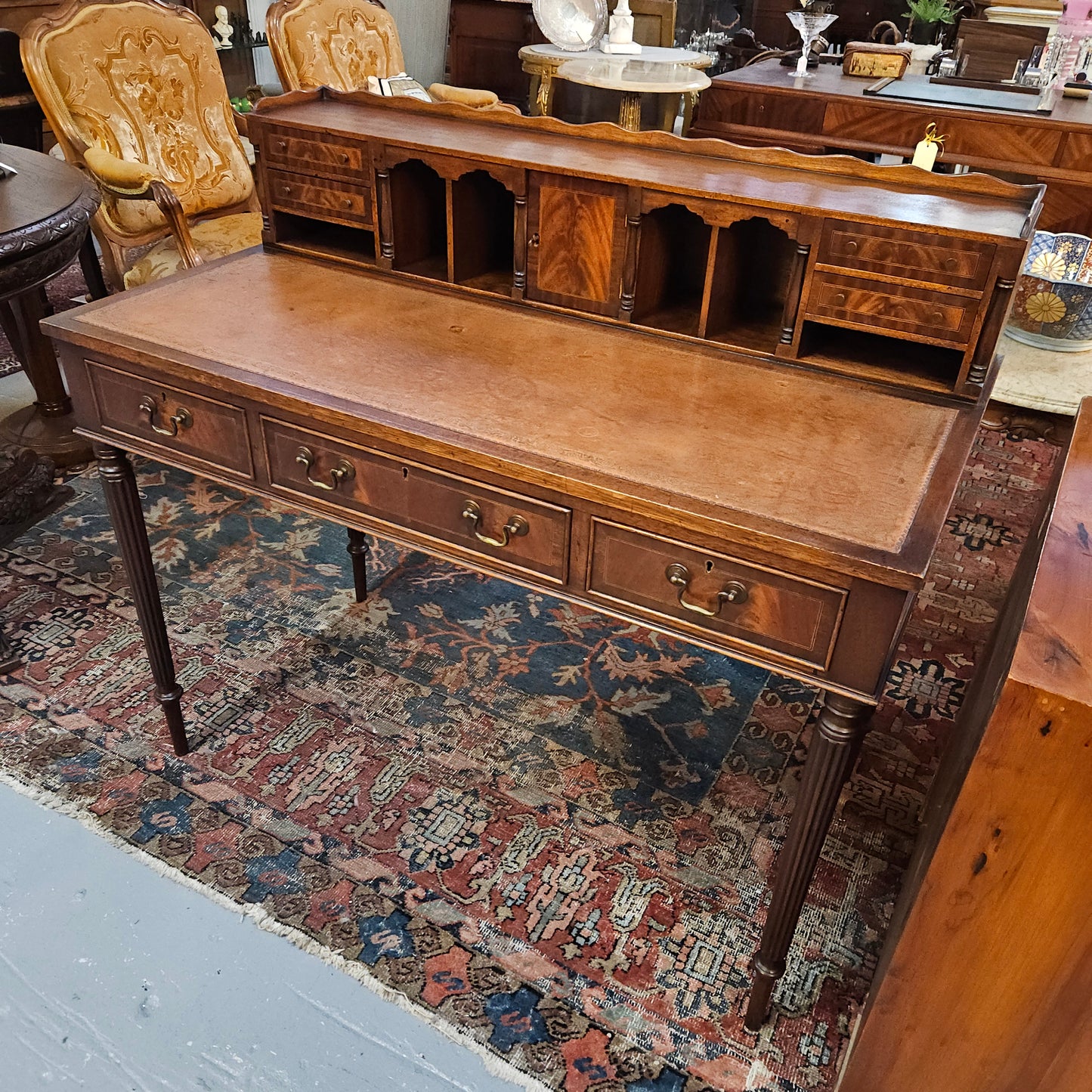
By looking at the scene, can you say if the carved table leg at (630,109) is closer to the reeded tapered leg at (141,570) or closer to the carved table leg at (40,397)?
the carved table leg at (40,397)

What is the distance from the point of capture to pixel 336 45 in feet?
12.2

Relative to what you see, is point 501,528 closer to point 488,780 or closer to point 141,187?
point 488,780

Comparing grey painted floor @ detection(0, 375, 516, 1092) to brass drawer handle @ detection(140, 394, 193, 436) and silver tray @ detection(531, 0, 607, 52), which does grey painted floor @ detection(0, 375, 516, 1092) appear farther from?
silver tray @ detection(531, 0, 607, 52)

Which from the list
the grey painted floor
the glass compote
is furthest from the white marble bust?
the grey painted floor

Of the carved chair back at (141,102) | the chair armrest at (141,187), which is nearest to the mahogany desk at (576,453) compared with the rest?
the chair armrest at (141,187)

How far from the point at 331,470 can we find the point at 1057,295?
3.05 m

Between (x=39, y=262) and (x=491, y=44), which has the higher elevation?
(x=39, y=262)

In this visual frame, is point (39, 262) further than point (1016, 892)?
Yes

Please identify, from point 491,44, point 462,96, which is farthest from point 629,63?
point 491,44

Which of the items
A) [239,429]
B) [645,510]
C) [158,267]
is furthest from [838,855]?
[158,267]

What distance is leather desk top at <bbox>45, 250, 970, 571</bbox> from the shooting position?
47.9 inches

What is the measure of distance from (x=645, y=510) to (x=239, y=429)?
738 mm

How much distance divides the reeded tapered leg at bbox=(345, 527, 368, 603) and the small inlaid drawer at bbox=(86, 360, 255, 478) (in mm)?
775

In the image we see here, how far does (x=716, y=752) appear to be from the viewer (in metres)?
2.12
